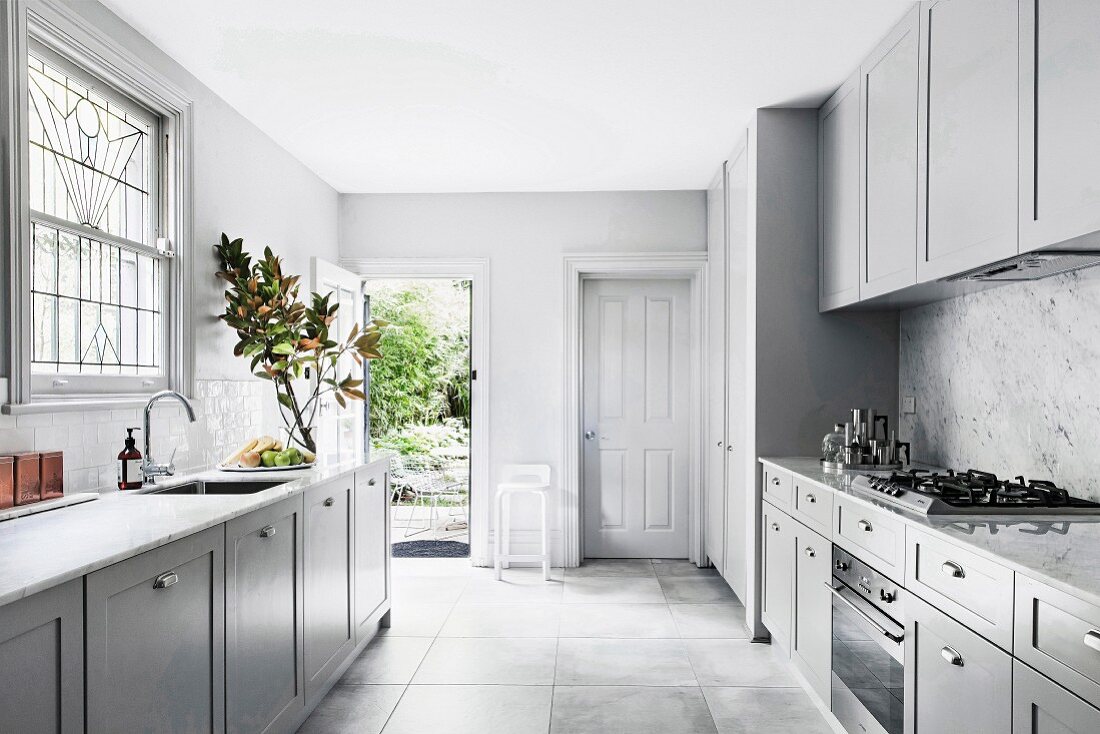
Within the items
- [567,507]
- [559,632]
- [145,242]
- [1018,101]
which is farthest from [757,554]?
[145,242]

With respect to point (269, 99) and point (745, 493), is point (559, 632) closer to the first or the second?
point (745, 493)

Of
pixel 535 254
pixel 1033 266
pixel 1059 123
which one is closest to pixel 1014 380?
pixel 1033 266

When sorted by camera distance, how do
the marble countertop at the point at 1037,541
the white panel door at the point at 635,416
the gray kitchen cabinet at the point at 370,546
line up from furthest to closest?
the white panel door at the point at 635,416, the gray kitchen cabinet at the point at 370,546, the marble countertop at the point at 1037,541

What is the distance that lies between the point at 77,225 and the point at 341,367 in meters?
2.49

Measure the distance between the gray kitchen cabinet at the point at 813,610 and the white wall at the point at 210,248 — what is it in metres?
2.50

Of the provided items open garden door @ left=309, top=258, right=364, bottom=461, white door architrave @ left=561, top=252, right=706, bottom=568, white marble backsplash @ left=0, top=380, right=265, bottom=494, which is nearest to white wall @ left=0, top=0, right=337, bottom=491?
white marble backsplash @ left=0, top=380, right=265, bottom=494

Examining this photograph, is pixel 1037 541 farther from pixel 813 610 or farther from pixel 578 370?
pixel 578 370

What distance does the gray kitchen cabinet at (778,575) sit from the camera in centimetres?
309

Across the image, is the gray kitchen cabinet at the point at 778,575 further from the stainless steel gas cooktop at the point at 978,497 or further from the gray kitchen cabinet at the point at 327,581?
the gray kitchen cabinet at the point at 327,581

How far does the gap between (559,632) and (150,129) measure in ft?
9.52

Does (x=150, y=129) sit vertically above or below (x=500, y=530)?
above

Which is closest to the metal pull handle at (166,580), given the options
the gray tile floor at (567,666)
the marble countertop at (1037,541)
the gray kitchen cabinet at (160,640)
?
the gray kitchen cabinet at (160,640)

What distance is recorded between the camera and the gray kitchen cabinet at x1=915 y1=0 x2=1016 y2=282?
1950 mm

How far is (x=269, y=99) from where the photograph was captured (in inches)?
135
